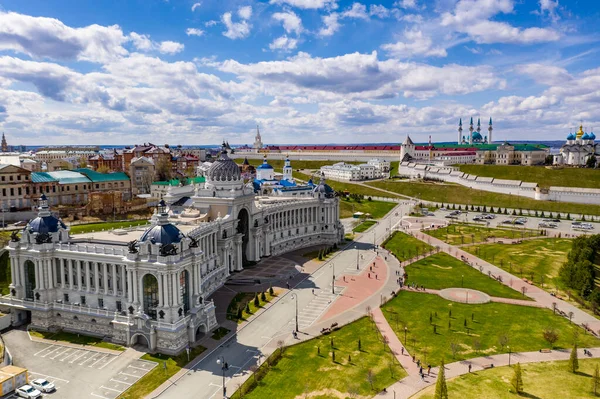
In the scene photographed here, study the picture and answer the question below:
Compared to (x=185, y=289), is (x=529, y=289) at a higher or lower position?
lower

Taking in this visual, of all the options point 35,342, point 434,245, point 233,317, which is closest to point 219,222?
point 233,317

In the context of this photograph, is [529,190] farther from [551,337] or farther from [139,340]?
[139,340]

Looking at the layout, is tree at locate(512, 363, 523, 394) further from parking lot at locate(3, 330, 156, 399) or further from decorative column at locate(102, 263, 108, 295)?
decorative column at locate(102, 263, 108, 295)

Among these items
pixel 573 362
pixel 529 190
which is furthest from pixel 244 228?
pixel 529 190

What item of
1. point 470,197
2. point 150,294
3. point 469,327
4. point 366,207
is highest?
point 470,197

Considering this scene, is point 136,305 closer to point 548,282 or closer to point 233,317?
point 233,317

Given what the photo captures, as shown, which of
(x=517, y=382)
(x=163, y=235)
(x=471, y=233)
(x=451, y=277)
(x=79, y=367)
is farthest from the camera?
(x=471, y=233)
